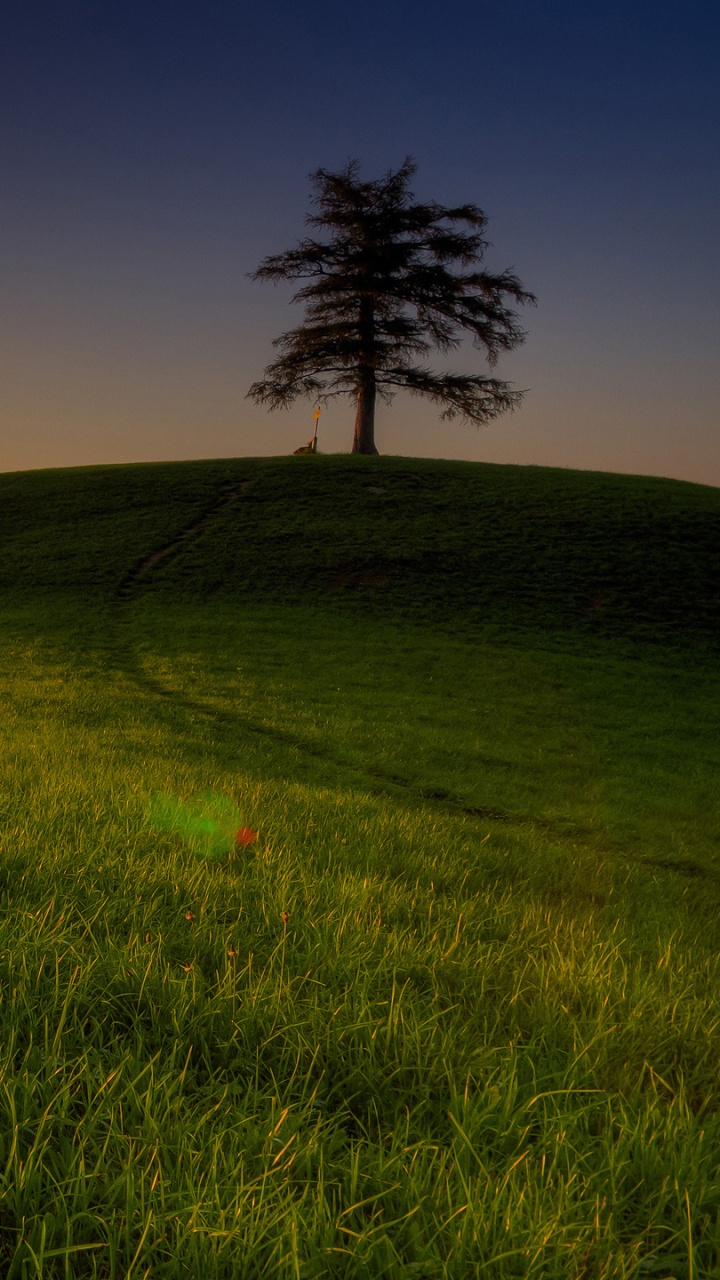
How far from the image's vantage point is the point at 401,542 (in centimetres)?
3047

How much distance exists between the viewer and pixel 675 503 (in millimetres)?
35156

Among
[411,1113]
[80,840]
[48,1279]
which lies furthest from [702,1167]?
[80,840]

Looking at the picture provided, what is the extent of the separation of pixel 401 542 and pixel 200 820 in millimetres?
26214

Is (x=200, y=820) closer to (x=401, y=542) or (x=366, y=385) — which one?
(x=401, y=542)

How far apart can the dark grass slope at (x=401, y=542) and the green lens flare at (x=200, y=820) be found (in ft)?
58.6

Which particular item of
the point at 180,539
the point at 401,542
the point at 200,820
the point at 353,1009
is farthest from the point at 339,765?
the point at 180,539

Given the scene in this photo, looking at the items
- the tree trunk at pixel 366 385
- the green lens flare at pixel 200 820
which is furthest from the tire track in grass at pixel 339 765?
the tree trunk at pixel 366 385

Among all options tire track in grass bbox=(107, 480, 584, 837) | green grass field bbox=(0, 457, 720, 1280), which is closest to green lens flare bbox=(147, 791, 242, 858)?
green grass field bbox=(0, 457, 720, 1280)

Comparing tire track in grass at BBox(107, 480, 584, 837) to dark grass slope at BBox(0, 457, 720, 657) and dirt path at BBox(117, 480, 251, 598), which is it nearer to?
dirt path at BBox(117, 480, 251, 598)

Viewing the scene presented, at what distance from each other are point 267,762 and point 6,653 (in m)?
11.9

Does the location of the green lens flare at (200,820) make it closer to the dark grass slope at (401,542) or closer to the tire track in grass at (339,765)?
the tire track in grass at (339,765)

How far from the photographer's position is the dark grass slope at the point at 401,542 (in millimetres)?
24781

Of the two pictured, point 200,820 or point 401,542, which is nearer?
point 200,820

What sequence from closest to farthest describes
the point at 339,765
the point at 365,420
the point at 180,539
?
1. the point at 339,765
2. the point at 180,539
3. the point at 365,420
